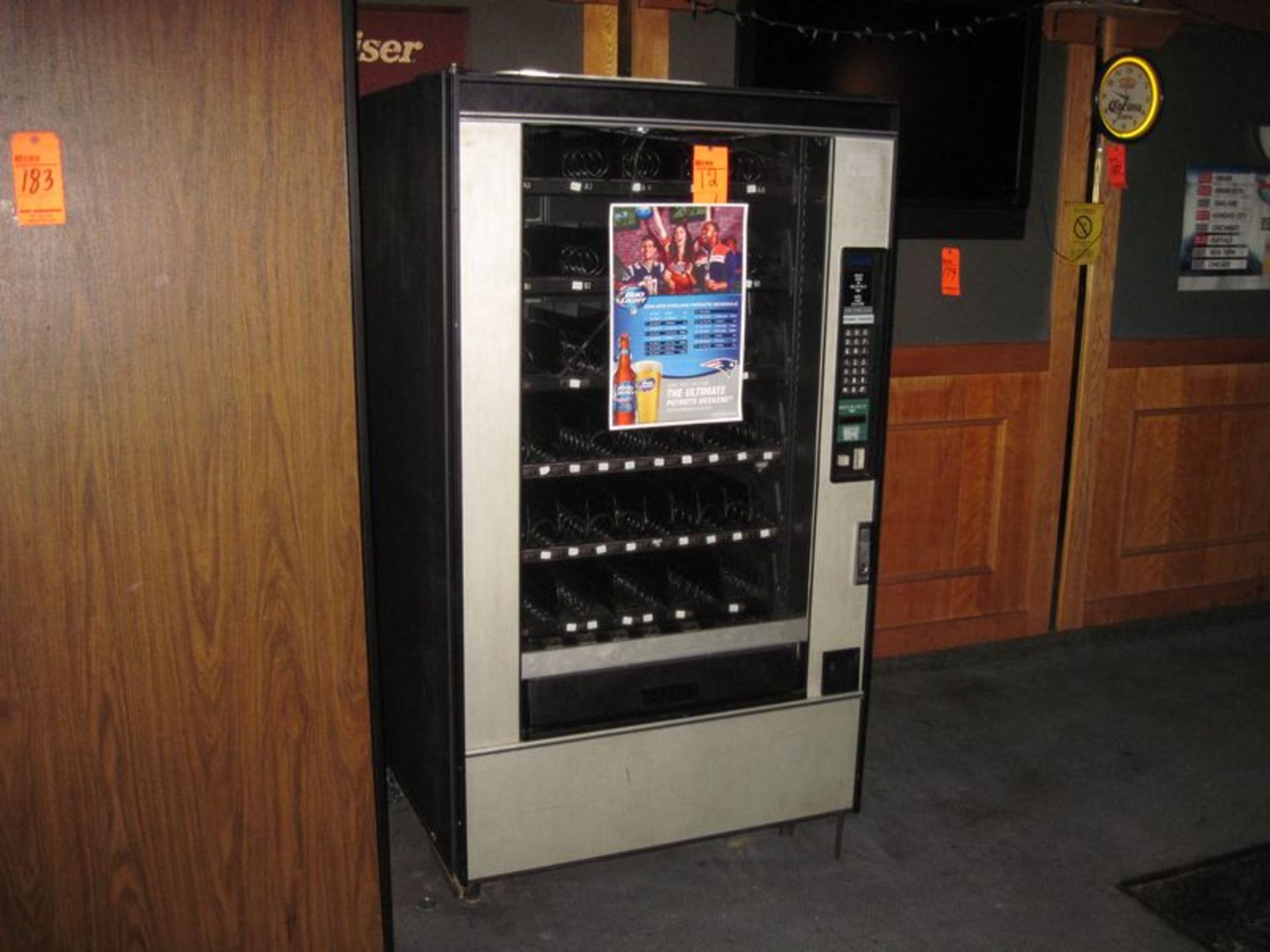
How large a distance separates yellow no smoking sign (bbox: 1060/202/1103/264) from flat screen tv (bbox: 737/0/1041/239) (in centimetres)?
27

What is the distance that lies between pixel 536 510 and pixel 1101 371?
2.42 m

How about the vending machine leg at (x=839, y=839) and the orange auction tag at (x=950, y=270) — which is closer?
the vending machine leg at (x=839, y=839)

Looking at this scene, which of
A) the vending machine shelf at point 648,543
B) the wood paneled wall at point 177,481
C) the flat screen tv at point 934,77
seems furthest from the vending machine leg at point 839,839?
the flat screen tv at point 934,77

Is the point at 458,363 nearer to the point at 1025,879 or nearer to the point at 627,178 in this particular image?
the point at 627,178

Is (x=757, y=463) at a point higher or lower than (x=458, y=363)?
lower

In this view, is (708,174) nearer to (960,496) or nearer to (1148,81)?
(960,496)

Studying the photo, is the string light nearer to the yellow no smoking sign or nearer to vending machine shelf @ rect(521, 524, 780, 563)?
the yellow no smoking sign

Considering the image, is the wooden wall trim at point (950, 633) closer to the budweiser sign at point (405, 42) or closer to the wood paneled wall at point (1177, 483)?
the wood paneled wall at point (1177, 483)

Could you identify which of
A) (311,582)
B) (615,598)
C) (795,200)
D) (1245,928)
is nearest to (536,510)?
(615,598)

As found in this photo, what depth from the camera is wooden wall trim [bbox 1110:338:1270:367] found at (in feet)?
13.8

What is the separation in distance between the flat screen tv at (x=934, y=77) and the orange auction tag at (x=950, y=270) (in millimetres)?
51

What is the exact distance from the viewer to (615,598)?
9.16ft

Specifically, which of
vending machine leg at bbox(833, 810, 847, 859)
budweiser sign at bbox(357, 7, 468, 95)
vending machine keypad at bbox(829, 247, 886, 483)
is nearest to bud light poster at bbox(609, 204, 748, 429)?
vending machine keypad at bbox(829, 247, 886, 483)

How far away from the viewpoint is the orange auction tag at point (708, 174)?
2537 mm
